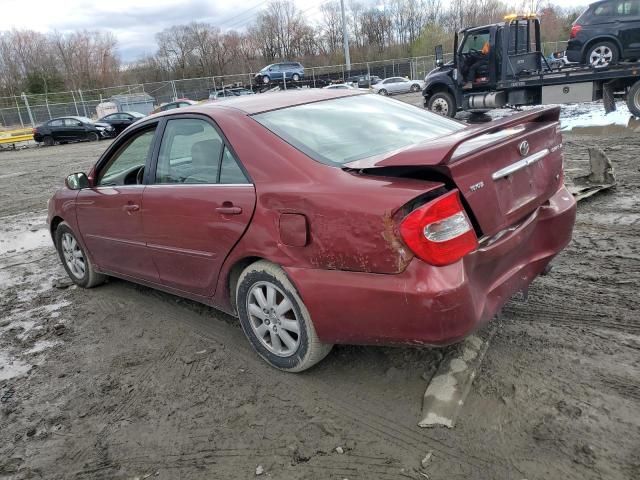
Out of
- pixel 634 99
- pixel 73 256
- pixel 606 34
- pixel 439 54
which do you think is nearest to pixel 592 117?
pixel 634 99

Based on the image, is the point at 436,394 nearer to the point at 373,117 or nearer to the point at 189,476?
the point at 189,476

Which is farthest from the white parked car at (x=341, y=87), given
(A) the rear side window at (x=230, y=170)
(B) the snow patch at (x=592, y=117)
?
(B) the snow patch at (x=592, y=117)

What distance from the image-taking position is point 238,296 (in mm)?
3166

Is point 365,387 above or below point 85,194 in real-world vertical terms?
below

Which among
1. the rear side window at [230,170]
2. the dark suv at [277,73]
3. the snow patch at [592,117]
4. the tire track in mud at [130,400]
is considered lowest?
the tire track in mud at [130,400]

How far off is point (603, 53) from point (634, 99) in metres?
2.38

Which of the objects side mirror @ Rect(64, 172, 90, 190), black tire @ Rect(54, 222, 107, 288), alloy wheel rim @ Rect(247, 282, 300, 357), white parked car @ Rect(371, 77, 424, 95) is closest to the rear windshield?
alloy wheel rim @ Rect(247, 282, 300, 357)

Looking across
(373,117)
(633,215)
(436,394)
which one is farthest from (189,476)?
(633,215)

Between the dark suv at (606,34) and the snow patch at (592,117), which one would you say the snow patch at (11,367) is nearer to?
the snow patch at (592,117)

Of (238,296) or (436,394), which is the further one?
(238,296)

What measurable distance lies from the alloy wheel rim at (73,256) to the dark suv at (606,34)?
12.8m

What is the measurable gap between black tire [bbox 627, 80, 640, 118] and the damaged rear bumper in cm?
1119

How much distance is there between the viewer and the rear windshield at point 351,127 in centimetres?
293

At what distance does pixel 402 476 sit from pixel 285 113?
2.16 metres
